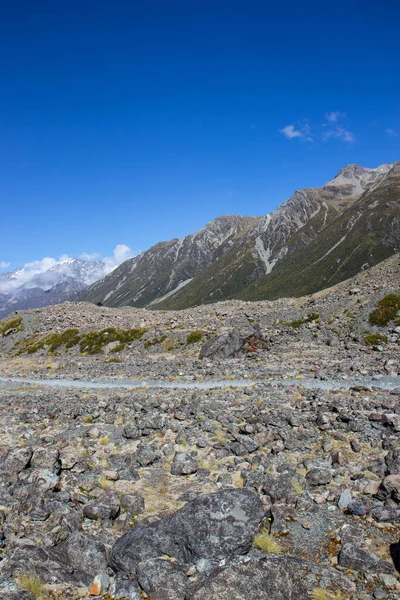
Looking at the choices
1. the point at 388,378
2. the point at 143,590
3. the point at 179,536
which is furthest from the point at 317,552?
the point at 388,378

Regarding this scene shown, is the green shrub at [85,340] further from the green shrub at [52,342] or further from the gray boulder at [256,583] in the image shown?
the gray boulder at [256,583]

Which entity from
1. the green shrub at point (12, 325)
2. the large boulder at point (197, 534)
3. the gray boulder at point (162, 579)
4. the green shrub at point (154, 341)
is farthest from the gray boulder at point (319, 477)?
the green shrub at point (12, 325)

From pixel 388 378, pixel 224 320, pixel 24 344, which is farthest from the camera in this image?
pixel 24 344

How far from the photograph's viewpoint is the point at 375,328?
155 ft

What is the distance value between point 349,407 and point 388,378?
1139cm

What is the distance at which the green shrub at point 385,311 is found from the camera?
47938 mm

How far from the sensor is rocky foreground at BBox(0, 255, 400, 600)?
31.8 feet

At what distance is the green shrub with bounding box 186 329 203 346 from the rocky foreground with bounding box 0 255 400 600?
60.3ft

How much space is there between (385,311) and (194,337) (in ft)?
89.4

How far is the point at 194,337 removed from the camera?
55.9 m

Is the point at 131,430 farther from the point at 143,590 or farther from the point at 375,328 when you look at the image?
the point at 375,328

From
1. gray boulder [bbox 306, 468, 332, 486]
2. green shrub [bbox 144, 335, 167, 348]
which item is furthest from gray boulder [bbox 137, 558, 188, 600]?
green shrub [bbox 144, 335, 167, 348]

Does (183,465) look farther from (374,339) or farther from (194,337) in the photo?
(194,337)

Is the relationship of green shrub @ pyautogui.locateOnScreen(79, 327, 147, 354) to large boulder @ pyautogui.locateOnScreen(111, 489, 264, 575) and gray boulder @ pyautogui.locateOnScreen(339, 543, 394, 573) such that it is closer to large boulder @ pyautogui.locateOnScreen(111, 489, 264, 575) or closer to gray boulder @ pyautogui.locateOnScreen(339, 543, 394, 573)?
large boulder @ pyautogui.locateOnScreen(111, 489, 264, 575)
